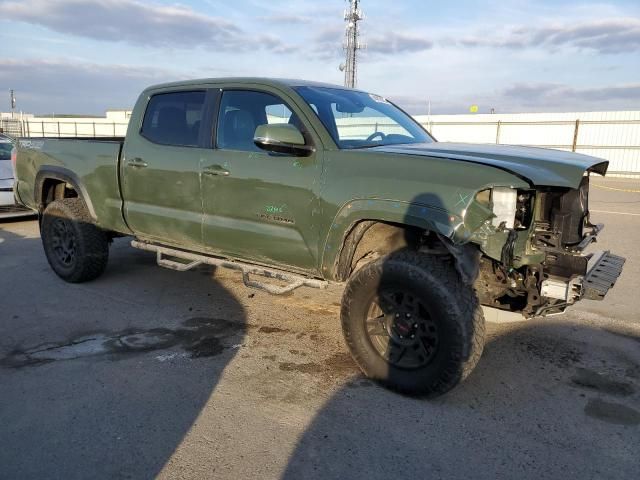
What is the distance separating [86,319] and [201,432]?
2.24 meters

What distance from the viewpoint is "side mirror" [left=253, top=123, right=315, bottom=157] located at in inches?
139

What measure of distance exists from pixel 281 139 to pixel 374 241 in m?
0.98

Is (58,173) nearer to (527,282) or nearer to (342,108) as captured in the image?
(342,108)

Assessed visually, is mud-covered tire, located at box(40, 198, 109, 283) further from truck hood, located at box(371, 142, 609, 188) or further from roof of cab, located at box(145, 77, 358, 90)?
truck hood, located at box(371, 142, 609, 188)

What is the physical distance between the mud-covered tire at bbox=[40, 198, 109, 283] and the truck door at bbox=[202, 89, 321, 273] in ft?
5.91

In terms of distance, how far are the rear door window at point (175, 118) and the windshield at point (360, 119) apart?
103 centimetres

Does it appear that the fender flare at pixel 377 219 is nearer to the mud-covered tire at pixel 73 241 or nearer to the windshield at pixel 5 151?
the mud-covered tire at pixel 73 241

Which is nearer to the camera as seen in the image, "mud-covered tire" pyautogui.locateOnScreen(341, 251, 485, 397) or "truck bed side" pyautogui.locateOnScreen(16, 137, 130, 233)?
"mud-covered tire" pyautogui.locateOnScreen(341, 251, 485, 397)

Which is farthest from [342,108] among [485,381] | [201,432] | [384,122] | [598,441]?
[598,441]

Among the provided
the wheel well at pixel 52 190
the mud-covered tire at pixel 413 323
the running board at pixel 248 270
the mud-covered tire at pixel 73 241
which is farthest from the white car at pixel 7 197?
the mud-covered tire at pixel 413 323

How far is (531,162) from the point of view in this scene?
3.29 m

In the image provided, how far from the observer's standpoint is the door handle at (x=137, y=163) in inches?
188

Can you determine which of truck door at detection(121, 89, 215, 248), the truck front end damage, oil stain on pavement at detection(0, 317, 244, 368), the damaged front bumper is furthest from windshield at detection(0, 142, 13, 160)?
the damaged front bumper

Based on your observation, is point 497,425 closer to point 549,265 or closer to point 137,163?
point 549,265
